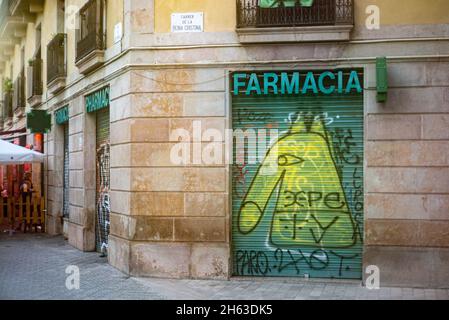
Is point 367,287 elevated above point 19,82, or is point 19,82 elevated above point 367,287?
point 19,82

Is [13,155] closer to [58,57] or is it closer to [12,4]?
[58,57]

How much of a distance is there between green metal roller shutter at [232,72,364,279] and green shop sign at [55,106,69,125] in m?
6.61

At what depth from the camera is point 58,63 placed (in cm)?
1597

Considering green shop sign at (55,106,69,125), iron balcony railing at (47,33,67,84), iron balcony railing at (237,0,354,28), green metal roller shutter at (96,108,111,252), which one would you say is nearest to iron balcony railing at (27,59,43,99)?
green shop sign at (55,106,69,125)

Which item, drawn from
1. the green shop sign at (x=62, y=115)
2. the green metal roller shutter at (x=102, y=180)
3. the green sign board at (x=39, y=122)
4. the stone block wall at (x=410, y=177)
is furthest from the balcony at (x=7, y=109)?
the stone block wall at (x=410, y=177)

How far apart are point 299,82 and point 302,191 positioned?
1.75 meters

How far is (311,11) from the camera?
989 centimetres

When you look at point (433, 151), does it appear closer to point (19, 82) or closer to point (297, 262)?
point (297, 262)

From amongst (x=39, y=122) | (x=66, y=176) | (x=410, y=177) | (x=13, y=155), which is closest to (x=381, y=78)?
(x=410, y=177)

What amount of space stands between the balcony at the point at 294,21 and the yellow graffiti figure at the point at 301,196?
4.58ft

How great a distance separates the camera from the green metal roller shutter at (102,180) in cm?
1283

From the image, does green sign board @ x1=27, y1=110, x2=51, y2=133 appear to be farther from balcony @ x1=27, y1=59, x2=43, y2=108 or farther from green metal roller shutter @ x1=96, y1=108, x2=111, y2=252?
green metal roller shutter @ x1=96, y1=108, x2=111, y2=252

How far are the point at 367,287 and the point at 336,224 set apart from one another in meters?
1.09
